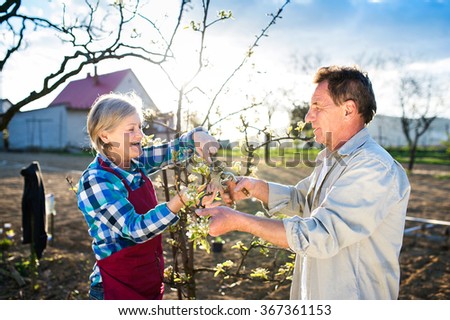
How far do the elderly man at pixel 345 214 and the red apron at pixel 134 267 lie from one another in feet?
1.90

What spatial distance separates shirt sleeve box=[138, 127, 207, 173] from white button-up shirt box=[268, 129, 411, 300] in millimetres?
824

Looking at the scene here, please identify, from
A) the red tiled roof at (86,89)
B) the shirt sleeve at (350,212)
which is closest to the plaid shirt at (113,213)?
the shirt sleeve at (350,212)

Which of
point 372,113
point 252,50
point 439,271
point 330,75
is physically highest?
point 252,50

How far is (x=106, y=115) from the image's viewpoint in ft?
7.58

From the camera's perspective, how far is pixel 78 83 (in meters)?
33.7

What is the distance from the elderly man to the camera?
193 centimetres

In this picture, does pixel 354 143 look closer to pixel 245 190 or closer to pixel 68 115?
pixel 245 190

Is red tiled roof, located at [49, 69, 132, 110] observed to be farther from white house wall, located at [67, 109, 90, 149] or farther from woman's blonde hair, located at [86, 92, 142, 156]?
woman's blonde hair, located at [86, 92, 142, 156]

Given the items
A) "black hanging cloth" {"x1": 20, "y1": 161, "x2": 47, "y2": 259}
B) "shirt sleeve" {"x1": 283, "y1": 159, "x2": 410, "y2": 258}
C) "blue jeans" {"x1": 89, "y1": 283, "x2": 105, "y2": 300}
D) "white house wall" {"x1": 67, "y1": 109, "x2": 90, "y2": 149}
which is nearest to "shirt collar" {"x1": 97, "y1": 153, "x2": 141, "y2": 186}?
"blue jeans" {"x1": 89, "y1": 283, "x2": 105, "y2": 300}

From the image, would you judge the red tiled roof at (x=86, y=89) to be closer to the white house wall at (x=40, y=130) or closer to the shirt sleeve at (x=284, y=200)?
the white house wall at (x=40, y=130)

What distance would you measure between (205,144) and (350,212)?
101 centimetres
